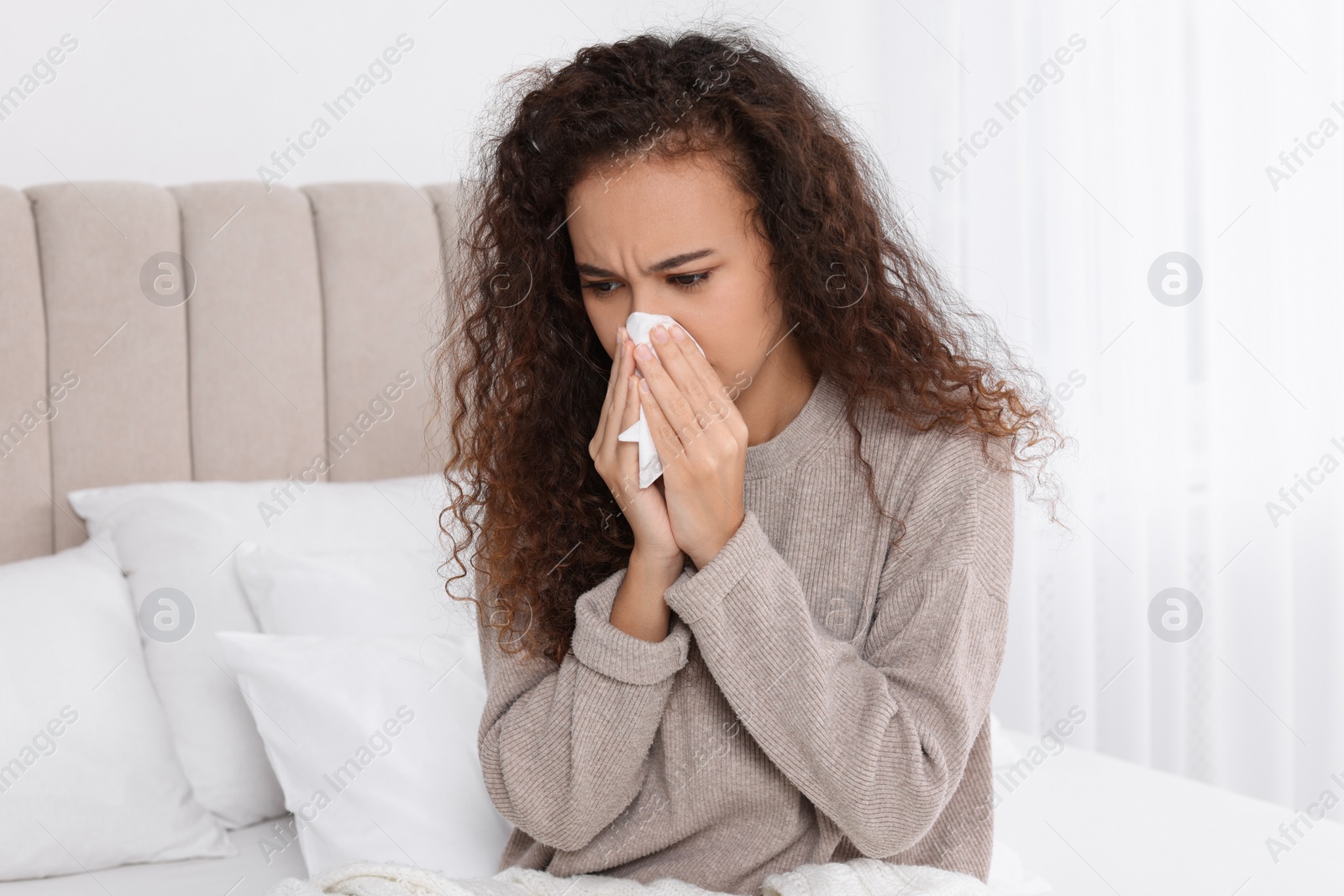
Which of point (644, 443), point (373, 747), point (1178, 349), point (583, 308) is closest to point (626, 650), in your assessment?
point (644, 443)

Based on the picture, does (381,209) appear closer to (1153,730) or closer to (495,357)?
(495,357)

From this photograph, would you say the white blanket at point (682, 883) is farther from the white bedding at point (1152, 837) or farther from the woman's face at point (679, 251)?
the woman's face at point (679, 251)

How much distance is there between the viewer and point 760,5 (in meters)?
2.86

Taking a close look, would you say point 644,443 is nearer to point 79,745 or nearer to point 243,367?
point 79,745

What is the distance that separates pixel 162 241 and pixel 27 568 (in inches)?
24.5

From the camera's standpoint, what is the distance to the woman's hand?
1187 millimetres

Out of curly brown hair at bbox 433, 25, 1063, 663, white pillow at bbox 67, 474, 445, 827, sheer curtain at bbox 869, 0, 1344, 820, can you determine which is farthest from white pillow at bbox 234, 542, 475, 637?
sheer curtain at bbox 869, 0, 1344, 820

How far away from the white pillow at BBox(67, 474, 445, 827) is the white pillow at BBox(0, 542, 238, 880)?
40 mm

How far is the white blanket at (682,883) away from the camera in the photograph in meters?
1.11

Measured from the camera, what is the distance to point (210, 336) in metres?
2.05

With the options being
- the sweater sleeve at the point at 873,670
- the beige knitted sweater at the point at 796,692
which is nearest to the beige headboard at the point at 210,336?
the beige knitted sweater at the point at 796,692

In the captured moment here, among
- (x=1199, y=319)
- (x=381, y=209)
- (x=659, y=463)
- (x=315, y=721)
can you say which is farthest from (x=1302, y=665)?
(x=381, y=209)

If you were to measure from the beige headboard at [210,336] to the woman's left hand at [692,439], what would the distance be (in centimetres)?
115

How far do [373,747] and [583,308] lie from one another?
2.22 ft
